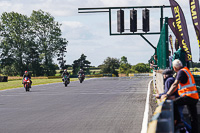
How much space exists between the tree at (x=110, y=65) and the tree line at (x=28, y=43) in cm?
6148

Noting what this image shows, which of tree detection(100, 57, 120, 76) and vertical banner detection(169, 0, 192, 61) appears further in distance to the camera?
tree detection(100, 57, 120, 76)

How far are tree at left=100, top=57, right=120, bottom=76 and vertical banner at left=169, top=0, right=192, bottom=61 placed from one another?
135 metres

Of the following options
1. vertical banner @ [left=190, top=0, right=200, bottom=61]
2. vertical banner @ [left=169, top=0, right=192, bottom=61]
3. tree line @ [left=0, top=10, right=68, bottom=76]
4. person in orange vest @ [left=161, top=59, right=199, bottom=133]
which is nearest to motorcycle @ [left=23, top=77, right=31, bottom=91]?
vertical banner @ [left=169, top=0, right=192, bottom=61]

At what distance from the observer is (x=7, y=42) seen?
84.6m

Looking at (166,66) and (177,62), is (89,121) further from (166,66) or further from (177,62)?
(177,62)

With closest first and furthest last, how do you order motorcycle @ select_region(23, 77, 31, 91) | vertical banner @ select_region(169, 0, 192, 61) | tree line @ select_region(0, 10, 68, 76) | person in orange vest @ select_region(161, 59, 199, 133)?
person in orange vest @ select_region(161, 59, 199, 133)
vertical banner @ select_region(169, 0, 192, 61)
motorcycle @ select_region(23, 77, 31, 91)
tree line @ select_region(0, 10, 68, 76)

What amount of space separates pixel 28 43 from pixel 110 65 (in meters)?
71.3

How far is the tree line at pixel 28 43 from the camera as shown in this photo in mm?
85125

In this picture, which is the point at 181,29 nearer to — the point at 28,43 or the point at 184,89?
the point at 184,89

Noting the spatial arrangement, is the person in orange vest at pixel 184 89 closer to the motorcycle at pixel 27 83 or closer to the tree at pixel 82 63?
the motorcycle at pixel 27 83

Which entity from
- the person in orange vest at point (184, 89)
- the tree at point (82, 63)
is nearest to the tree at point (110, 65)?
the tree at point (82, 63)

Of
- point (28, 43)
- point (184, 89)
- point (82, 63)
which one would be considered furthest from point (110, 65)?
point (184, 89)

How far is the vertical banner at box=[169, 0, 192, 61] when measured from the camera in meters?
14.8

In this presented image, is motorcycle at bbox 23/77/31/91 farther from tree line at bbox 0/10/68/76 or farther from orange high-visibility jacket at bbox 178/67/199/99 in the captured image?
tree line at bbox 0/10/68/76
